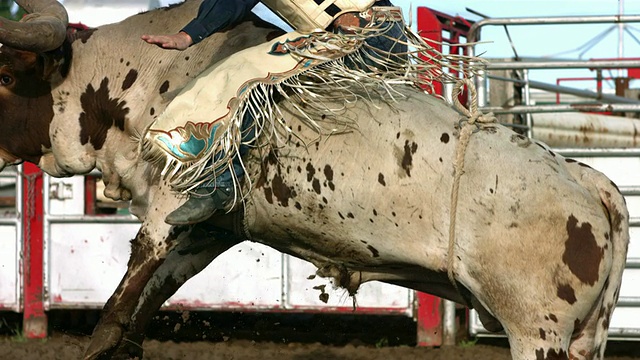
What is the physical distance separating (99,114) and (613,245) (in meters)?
2.16

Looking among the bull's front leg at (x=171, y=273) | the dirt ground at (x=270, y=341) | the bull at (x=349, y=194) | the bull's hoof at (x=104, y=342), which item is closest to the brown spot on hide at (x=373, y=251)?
the bull at (x=349, y=194)

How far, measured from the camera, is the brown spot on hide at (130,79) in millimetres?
4172

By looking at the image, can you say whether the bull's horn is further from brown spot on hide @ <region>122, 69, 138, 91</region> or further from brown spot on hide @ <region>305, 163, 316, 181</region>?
brown spot on hide @ <region>305, 163, 316, 181</region>

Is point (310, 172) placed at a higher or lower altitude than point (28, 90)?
lower

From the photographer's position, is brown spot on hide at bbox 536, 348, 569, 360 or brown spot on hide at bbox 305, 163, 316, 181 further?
brown spot on hide at bbox 305, 163, 316, 181

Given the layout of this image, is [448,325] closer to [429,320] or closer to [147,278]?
[429,320]

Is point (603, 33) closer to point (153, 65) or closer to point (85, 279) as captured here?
point (85, 279)

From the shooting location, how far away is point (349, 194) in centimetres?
369

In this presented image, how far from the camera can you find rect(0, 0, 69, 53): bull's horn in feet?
12.5

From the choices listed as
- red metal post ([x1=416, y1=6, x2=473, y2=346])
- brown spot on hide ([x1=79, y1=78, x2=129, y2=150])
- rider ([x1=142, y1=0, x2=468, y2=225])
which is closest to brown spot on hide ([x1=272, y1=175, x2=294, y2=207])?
rider ([x1=142, y1=0, x2=468, y2=225])

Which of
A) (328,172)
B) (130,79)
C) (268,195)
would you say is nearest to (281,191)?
(268,195)

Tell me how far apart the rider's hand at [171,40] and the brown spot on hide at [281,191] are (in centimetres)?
61

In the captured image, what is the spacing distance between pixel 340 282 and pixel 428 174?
0.65 m

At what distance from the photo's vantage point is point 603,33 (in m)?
13.2
